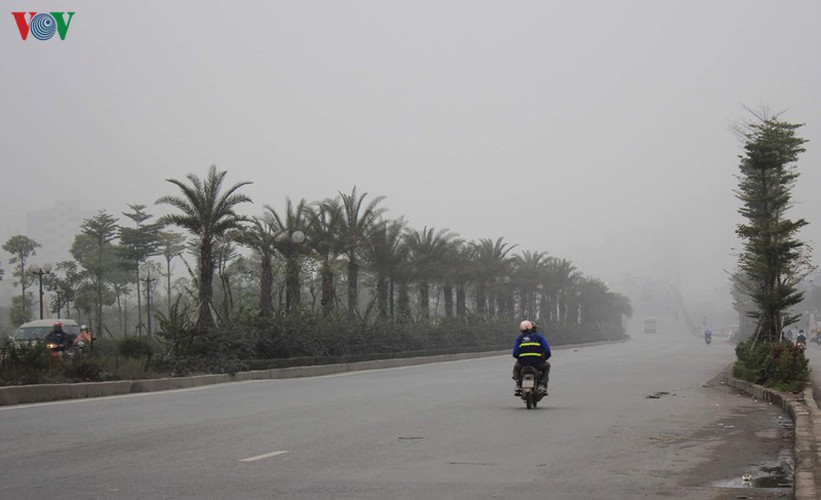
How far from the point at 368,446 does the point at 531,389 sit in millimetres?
6258

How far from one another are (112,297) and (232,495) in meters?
62.8

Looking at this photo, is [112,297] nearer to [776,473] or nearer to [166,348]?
[166,348]

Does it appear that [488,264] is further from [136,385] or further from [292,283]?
[136,385]

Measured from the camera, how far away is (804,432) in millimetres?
11641

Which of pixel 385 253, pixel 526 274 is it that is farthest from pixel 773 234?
pixel 526 274

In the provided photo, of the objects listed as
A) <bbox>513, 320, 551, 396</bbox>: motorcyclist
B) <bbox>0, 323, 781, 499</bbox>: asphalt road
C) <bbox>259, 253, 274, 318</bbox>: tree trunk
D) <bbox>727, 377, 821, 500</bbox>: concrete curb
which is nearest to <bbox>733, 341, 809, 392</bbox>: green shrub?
<bbox>727, 377, 821, 500</bbox>: concrete curb

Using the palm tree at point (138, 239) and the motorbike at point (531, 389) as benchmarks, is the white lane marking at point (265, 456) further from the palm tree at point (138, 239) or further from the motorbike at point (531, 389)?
the palm tree at point (138, 239)

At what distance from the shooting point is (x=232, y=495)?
7.89m

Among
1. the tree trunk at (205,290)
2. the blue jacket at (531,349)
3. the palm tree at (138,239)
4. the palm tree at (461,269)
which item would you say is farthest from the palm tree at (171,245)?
the blue jacket at (531,349)

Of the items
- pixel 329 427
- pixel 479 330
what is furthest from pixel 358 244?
pixel 329 427

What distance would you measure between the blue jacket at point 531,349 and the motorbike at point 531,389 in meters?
0.36

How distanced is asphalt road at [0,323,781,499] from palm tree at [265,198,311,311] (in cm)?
2150

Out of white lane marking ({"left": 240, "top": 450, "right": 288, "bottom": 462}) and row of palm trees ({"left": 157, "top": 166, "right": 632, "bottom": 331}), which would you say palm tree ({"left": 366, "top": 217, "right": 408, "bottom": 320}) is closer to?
row of palm trees ({"left": 157, "top": 166, "right": 632, "bottom": 331})

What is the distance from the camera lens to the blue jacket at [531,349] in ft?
58.5
